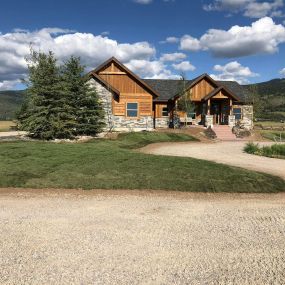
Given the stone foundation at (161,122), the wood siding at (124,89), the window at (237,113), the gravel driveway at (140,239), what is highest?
the wood siding at (124,89)

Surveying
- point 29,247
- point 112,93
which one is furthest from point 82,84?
point 29,247

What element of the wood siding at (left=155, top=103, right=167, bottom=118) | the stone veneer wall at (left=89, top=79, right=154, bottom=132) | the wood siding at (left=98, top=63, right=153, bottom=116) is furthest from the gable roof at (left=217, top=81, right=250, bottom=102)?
the stone veneer wall at (left=89, top=79, right=154, bottom=132)

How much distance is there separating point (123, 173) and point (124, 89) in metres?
24.4

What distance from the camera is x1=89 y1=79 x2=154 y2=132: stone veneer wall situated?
1458 inches

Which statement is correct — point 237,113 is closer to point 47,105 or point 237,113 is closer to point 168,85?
point 168,85

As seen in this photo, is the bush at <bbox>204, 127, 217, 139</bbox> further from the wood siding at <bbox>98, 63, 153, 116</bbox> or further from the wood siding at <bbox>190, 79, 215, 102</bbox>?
the wood siding at <bbox>98, 63, 153, 116</bbox>

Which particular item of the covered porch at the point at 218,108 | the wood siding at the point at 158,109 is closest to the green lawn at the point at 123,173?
the covered porch at the point at 218,108

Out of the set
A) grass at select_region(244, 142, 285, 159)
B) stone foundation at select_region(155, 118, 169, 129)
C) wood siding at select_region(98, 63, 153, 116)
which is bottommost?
grass at select_region(244, 142, 285, 159)

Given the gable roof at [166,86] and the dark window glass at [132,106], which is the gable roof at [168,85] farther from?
the dark window glass at [132,106]

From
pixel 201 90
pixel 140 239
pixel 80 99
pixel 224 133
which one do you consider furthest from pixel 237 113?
pixel 140 239

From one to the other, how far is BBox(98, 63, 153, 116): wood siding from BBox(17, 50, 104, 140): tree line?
182 inches

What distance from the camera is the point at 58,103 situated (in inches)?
1178

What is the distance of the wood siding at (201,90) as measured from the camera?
143ft

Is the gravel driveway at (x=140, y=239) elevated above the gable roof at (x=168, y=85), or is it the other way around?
the gable roof at (x=168, y=85)
